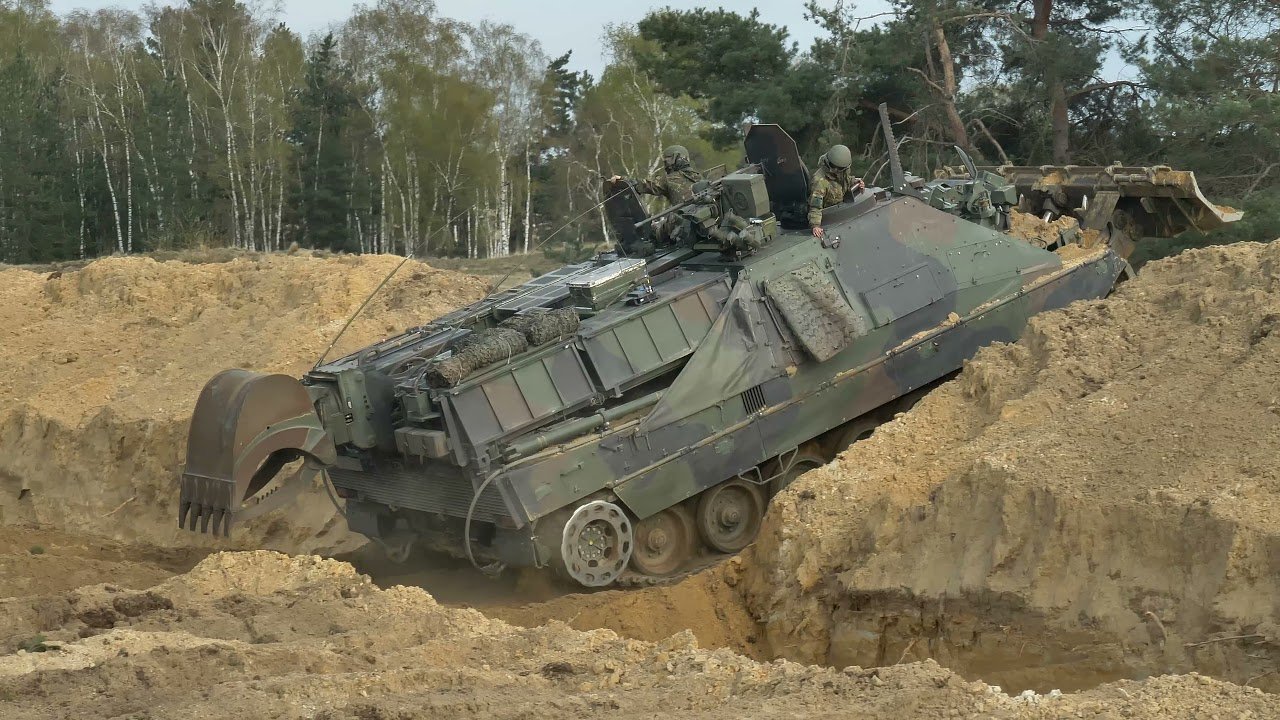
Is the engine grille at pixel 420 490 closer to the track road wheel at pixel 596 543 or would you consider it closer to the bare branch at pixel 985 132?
the track road wheel at pixel 596 543

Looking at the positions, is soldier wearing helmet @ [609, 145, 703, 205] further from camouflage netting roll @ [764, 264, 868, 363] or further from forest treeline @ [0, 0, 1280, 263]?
forest treeline @ [0, 0, 1280, 263]

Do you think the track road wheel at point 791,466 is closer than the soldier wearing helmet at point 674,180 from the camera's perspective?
Yes

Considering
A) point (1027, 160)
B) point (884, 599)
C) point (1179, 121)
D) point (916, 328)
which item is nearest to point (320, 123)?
point (1027, 160)

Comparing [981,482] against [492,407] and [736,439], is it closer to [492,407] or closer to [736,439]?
[736,439]

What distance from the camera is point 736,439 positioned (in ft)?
38.5

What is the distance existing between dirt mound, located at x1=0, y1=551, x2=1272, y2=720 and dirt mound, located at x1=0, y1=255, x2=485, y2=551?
5.15m

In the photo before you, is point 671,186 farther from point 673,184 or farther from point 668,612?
point 668,612

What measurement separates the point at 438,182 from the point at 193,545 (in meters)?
25.9

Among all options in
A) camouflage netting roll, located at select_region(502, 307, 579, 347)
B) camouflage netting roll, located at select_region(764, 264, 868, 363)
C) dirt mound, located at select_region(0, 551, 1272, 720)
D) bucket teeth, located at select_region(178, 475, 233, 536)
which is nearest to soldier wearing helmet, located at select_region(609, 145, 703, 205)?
camouflage netting roll, located at select_region(764, 264, 868, 363)

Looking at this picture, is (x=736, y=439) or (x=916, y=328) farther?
(x=916, y=328)

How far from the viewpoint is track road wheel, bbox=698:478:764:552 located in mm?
11945

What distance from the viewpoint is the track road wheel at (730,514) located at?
1195 cm

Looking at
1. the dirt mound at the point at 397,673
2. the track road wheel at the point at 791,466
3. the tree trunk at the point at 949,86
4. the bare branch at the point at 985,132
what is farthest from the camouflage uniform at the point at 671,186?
the bare branch at the point at 985,132

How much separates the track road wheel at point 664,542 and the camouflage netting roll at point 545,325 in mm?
1745
